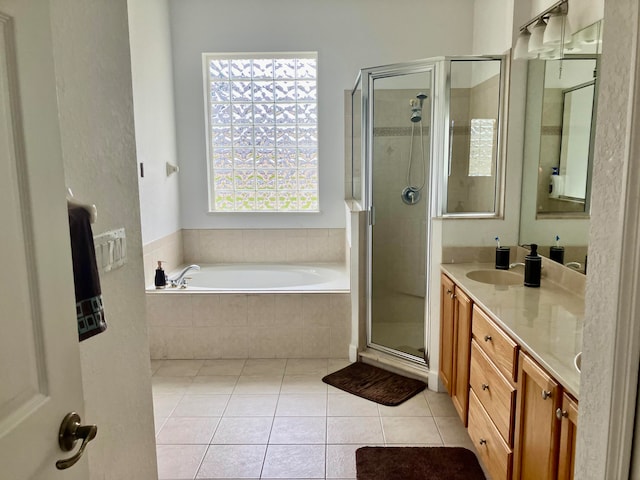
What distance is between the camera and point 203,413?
9.09 feet

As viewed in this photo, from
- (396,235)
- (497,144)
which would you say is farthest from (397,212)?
(497,144)

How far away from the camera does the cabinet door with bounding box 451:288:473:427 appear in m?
2.33

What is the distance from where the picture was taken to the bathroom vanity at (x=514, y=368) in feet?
4.60

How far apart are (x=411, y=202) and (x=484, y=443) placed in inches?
65.9

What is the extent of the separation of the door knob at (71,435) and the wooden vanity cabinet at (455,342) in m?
1.79

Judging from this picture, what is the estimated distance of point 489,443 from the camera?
1.99 m

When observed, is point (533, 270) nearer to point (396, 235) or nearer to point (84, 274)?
point (396, 235)

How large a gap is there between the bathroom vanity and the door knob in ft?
3.94

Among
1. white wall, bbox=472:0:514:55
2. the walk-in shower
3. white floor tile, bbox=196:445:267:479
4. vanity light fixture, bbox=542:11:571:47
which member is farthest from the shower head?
white floor tile, bbox=196:445:267:479

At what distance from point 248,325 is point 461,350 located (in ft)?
5.47

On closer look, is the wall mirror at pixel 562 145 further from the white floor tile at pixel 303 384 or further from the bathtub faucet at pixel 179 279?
the bathtub faucet at pixel 179 279

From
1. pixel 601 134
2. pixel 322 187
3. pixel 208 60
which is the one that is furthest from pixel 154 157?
pixel 601 134

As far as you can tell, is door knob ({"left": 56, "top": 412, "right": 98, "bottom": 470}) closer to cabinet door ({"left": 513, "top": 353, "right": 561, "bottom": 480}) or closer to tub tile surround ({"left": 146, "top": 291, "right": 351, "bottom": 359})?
cabinet door ({"left": 513, "top": 353, "right": 561, "bottom": 480})

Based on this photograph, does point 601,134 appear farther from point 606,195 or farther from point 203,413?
point 203,413
